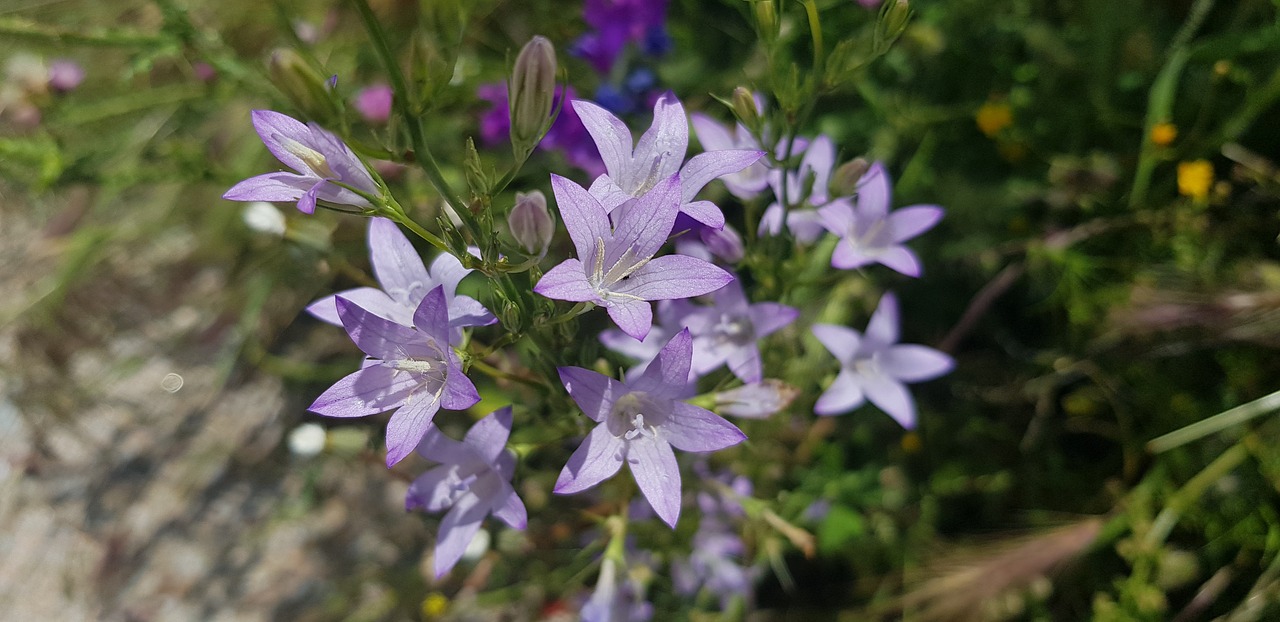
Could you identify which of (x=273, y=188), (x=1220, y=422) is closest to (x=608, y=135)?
(x=273, y=188)

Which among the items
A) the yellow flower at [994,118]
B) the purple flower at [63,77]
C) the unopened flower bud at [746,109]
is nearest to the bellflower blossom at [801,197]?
the unopened flower bud at [746,109]

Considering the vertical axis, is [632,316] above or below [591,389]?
above

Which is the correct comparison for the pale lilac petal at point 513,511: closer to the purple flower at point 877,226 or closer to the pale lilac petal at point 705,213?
the pale lilac petal at point 705,213

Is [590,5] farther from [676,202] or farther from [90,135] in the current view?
[90,135]

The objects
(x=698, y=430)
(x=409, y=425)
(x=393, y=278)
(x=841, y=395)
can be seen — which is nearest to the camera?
(x=409, y=425)

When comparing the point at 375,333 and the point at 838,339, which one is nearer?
the point at 375,333

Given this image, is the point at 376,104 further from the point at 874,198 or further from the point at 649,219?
the point at 649,219

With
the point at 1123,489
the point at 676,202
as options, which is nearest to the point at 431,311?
the point at 676,202
